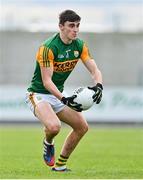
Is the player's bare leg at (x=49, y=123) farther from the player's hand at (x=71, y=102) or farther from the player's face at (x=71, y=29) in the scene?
the player's face at (x=71, y=29)

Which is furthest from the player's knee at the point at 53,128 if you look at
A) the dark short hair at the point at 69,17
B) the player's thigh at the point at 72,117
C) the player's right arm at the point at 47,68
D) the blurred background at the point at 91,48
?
the blurred background at the point at 91,48

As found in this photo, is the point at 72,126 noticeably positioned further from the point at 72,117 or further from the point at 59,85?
the point at 59,85

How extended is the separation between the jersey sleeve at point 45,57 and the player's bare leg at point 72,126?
2.90 feet

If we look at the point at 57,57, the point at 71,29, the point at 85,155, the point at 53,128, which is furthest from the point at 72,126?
the point at 85,155

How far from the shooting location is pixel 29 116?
30.2 metres

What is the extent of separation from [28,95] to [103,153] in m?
Answer: 5.05

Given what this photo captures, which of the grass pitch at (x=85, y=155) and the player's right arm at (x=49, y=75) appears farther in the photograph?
the grass pitch at (x=85, y=155)

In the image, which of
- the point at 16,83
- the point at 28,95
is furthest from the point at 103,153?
the point at 16,83

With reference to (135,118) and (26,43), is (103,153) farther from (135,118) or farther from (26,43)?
(26,43)

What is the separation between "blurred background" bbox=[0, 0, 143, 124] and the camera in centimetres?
3033

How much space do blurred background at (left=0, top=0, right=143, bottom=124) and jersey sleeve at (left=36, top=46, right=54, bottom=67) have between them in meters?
17.8

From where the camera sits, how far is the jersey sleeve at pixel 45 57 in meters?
12.3

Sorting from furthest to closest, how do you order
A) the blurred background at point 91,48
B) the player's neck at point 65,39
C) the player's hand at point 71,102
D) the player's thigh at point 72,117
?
the blurred background at point 91,48
the player's thigh at point 72,117
the player's neck at point 65,39
the player's hand at point 71,102

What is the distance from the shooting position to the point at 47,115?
12.4 meters
